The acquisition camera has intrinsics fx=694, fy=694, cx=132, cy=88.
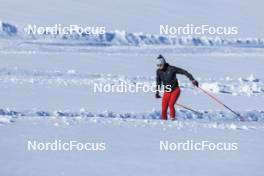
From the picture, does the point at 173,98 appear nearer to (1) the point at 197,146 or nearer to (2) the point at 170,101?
(2) the point at 170,101

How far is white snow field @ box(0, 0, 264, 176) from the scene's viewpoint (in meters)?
6.55

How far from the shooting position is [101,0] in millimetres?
12797

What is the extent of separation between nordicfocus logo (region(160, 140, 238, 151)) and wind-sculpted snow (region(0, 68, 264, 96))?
2.30 m

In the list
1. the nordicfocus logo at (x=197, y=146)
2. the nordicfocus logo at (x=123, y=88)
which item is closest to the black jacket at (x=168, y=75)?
the nordicfocus logo at (x=197, y=146)

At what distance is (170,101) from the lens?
757cm

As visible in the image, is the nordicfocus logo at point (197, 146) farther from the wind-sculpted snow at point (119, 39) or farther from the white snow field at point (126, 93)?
the wind-sculpted snow at point (119, 39)

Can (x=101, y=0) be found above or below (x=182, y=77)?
above

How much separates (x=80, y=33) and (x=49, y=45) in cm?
85

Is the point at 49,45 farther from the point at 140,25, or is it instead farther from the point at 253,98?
the point at 253,98

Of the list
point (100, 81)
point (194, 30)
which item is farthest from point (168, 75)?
point (194, 30)

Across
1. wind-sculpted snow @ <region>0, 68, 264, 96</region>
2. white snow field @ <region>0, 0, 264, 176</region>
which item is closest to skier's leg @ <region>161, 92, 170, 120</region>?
white snow field @ <region>0, 0, 264, 176</region>

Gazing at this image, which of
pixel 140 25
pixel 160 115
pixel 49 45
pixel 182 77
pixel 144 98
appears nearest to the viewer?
pixel 160 115

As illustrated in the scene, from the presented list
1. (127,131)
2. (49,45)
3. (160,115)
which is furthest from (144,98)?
(49,45)

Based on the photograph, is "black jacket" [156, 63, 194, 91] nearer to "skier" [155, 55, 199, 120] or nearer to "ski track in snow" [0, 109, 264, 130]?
"skier" [155, 55, 199, 120]
